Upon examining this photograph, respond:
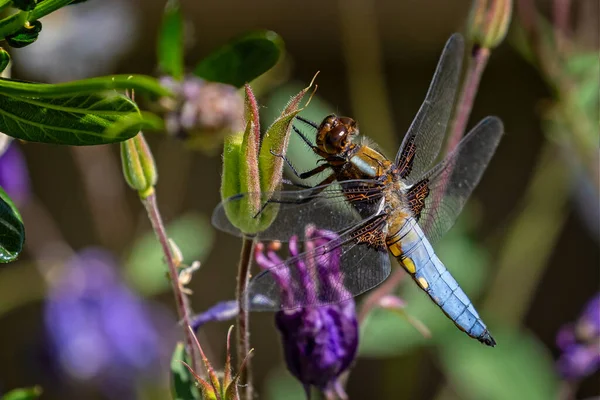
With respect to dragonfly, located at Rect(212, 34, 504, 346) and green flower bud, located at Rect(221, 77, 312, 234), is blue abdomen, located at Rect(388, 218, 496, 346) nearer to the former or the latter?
dragonfly, located at Rect(212, 34, 504, 346)

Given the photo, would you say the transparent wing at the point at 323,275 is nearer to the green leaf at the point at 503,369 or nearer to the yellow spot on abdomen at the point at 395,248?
the yellow spot on abdomen at the point at 395,248

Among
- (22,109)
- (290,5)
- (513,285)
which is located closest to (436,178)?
(22,109)

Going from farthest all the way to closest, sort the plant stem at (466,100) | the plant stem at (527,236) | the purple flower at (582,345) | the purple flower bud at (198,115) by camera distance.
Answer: the plant stem at (527,236), the purple flower at (582,345), the purple flower bud at (198,115), the plant stem at (466,100)

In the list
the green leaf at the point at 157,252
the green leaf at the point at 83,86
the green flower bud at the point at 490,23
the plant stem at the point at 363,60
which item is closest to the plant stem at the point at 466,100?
the green flower bud at the point at 490,23

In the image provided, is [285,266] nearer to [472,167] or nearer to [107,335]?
[472,167]

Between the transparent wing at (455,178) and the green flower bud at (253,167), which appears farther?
the transparent wing at (455,178)

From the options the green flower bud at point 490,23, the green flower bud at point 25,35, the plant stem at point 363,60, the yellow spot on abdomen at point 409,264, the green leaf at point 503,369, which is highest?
the plant stem at point 363,60

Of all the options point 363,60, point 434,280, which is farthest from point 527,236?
point 434,280
